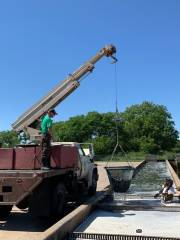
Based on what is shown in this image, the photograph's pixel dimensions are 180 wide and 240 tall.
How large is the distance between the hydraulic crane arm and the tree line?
8392 cm

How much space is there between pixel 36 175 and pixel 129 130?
9769 centimetres

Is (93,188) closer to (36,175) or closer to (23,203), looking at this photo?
(23,203)

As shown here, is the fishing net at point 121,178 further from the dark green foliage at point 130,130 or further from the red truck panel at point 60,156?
the dark green foliage at point 130,130

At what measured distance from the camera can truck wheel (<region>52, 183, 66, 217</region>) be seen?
1008 centimetres

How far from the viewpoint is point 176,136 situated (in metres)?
109

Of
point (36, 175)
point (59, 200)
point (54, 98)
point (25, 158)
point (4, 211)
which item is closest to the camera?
point (36, 175)

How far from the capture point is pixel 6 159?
1033 cm

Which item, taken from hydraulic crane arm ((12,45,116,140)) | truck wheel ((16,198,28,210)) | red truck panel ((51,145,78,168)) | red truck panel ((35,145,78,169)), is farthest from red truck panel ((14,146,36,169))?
hydraulic crane arm ((12,45,116,140))

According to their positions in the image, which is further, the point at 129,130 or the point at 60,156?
the point at 129,130

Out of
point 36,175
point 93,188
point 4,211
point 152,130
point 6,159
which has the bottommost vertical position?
point 4,211

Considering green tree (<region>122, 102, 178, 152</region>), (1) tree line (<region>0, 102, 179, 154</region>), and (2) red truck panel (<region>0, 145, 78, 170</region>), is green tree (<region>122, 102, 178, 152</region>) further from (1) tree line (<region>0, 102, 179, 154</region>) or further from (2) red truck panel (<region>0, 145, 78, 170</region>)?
(2) red truck panel (<region>0, 145, 78, 170</region>)

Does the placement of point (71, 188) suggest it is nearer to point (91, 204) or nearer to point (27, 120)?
point (91, 204)

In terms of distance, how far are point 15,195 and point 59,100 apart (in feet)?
16.8

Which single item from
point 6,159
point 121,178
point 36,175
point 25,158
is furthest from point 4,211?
point 121,178
